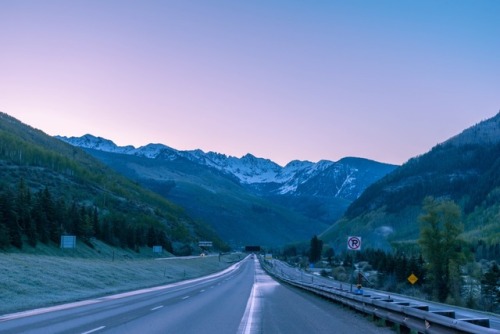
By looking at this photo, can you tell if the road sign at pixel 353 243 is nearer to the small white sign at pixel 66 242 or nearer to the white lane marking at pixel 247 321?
the white lane marking at pixel 247 321

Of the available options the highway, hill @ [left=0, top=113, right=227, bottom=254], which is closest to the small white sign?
hill @ [left=0, top=113, right=227, bottom=254]

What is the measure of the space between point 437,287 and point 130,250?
184 feet

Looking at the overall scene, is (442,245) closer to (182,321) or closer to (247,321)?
(247,321)

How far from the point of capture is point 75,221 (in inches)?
3583

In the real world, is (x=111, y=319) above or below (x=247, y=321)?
below

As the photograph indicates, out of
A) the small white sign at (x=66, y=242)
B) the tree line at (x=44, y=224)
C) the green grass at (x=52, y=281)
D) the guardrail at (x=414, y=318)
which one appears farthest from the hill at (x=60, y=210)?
the guardrail at (x=414, y=318)

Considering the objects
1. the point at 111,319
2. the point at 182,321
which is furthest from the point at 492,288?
the point at 111,319

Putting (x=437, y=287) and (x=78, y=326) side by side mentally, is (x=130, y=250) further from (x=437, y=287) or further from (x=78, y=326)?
(x=78, y=326)

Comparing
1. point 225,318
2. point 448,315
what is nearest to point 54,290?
point 225,318

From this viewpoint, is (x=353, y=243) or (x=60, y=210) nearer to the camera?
(x=353, y=243)

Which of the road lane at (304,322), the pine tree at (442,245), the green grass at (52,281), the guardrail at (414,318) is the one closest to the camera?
the guardrail at (414,318)

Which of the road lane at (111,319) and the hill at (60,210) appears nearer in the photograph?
the road lane at (111,319)

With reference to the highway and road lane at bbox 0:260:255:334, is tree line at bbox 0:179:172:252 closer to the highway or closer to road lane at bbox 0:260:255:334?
road lane at bbox 0:260:255:334

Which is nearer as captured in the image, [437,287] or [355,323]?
[355,323]
